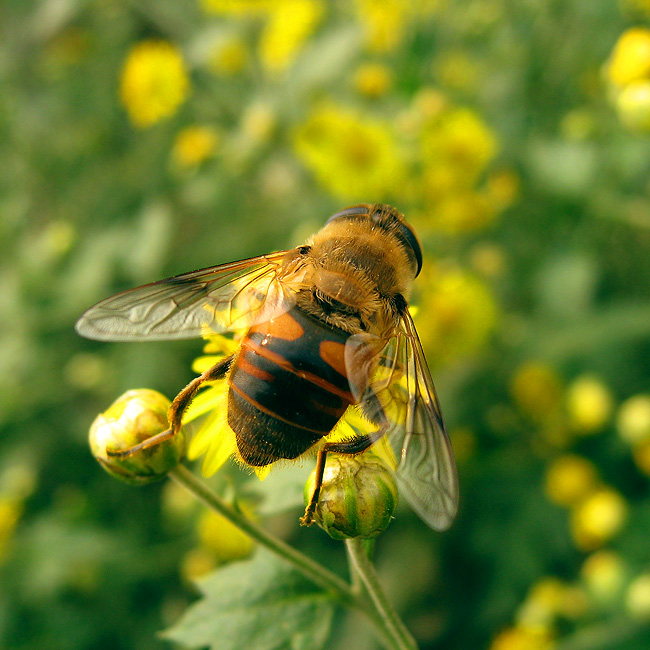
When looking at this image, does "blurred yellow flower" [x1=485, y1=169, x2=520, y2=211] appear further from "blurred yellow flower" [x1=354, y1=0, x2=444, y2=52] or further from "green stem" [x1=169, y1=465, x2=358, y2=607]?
"green stem" [x1=169, y1=465, x2=358, y2=607]

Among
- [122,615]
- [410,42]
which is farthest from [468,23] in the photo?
[122,615]

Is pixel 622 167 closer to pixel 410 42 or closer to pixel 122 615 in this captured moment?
pixel 410 42

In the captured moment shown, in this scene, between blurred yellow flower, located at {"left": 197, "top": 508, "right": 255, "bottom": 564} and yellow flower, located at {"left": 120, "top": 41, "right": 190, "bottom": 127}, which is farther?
yellow flower, located at {"left": 120, "top": 41, "right": 190, "bottom": 127}

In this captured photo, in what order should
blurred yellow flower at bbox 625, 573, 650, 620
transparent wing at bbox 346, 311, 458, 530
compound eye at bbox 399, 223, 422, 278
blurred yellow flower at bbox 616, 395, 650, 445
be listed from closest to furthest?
transparent wing at bbox 346, 311, 458, 530
compound eye at bbox 399, 223, 422, 278
blurred yellow flower at bbox 625, 573, 650, 620
blurred yellow flower at bbox 616, 395, 650, 445

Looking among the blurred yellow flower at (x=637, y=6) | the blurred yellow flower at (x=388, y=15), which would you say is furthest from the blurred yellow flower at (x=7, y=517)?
the blurred yellow flower at (x=637, y=6)

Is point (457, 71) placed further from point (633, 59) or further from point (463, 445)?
point (463, 445)

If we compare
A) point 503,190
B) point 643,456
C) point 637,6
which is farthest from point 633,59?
point 643,456

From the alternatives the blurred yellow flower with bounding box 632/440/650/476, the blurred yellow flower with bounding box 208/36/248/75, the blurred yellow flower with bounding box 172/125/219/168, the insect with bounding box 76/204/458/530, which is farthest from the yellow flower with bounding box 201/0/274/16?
the blurred yellow flower with bounding box 632/440/650/476

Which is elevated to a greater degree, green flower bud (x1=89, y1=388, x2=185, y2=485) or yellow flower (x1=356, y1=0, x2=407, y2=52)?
yellow flower (x1=356, y1=0, x2=407, y2=52)
